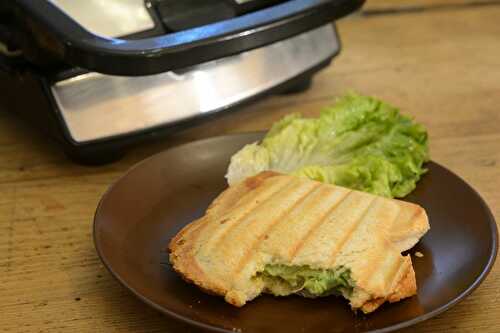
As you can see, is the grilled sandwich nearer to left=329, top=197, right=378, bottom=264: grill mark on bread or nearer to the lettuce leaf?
left=329, top=197, right=378, bottom=264: grill mark on bread

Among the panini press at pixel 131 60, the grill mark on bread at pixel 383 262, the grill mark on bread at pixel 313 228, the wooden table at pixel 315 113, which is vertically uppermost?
the panini press at pixel 131 60

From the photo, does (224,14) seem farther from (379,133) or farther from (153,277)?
(153,277)

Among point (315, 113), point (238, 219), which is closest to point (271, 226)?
point (238, 219)

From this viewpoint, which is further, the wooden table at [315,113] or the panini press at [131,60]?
the panini press at [131,60]

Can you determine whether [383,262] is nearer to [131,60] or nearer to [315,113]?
[131,60]

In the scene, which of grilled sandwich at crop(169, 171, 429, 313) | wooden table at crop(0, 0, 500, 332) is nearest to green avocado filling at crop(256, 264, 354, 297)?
grilled sandwich at crop(169, 171, 429, 313)

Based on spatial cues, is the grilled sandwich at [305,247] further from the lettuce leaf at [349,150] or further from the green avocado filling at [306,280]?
the lettuce leaf at [349,150]

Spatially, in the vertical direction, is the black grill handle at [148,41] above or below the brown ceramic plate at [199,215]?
above

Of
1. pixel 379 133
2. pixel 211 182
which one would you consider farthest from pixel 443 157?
pixel 211 182

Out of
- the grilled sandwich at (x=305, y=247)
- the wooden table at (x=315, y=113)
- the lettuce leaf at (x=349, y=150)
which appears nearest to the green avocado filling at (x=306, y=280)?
the grilled sandwich at (x=305, y=247)
